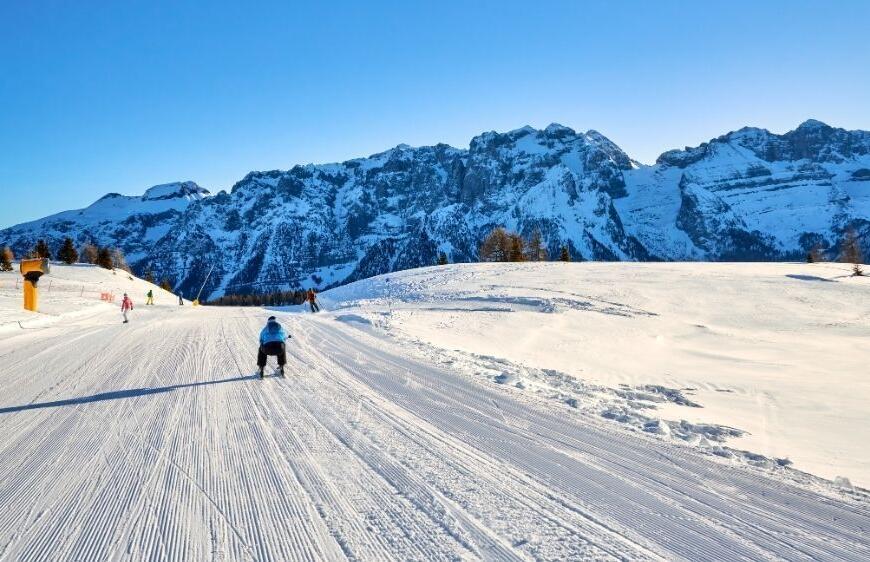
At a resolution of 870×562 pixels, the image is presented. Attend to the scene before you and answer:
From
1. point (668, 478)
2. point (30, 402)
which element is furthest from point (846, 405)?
point (30, 402)

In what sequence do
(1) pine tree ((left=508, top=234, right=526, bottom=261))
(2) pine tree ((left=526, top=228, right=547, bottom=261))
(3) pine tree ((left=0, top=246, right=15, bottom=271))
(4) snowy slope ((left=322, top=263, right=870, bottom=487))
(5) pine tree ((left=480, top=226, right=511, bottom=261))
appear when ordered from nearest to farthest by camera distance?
(4) snowy slope ((left=322, top=263, right=870, bottom=487))
(1) pine tree ((left=508, top=234, right=526, bottom=261))
(5) pine tree ((left=480, top=226, right=511, bottom=261))
(3) pine tree ((left=0, top=246, right=15, bottom=271))
(2) pine tree ((left=526, top=228, right=547, bottom=261))

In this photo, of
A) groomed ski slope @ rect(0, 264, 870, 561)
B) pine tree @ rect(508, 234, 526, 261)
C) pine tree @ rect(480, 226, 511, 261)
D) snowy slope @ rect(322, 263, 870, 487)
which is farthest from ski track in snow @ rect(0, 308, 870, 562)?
pine tree @ rect(480, 226, 511, 261)

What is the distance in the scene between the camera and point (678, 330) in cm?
2183

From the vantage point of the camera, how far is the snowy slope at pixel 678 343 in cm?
805

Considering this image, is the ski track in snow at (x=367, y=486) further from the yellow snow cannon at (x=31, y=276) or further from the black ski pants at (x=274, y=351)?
the yellow snow cannon at (x=31, y=276)

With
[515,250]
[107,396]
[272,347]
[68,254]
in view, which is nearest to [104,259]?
[68,254]

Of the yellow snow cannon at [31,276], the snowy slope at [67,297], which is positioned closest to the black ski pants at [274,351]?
the snowy slope at [67,297]

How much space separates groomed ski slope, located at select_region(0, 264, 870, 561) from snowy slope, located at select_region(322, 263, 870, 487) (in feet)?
4.91

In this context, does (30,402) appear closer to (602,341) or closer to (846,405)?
(846,405)

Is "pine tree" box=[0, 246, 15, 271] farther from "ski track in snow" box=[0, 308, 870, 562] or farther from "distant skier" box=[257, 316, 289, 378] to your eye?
"distant skier" box=[257, 316, 289, 378]

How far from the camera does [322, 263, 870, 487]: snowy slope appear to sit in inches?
317

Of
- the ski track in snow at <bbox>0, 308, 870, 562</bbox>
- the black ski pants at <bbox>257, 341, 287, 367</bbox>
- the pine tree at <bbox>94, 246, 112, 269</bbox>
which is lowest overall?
the ski track in snow at <bbox>0, 308, 870, 562</bbox>

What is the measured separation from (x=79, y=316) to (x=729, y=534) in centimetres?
3231

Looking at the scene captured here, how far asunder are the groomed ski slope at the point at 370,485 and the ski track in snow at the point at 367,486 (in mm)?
23
